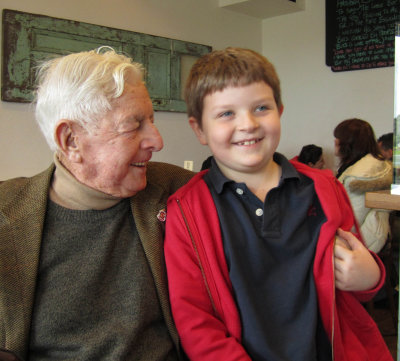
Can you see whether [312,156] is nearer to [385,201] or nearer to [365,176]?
[365,176]

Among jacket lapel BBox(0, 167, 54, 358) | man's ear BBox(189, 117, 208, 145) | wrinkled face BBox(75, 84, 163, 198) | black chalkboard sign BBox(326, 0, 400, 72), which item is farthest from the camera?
black chalkboard sign BBox(326, 0, 400, 72)

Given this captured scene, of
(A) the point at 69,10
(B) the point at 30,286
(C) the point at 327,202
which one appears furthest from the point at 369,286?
(A) the point at 69,10

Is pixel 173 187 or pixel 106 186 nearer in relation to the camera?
pixel 106 186

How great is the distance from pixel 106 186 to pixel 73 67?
303 mm

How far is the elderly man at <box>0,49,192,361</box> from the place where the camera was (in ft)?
3.30

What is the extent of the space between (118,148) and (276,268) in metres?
0.49

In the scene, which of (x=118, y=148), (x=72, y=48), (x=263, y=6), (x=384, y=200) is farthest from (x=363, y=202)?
(x=263, y=6)

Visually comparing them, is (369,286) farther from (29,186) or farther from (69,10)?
(69,10)

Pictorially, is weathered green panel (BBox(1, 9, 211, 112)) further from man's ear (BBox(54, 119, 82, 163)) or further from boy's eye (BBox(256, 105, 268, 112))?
boy's eye (BBox(256, 105, 268, 112))

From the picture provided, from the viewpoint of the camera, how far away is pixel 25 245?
1.02 meters

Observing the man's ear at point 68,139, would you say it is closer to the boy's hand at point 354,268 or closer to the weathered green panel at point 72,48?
the boy's hand at point 354,268

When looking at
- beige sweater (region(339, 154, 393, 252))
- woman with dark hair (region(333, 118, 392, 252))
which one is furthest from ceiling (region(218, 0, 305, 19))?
beige sweater (region(339, 154, 393, 252))

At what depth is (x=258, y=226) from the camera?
43.5 inches

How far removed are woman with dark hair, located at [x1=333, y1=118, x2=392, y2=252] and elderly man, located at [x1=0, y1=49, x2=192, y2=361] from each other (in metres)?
2.03
